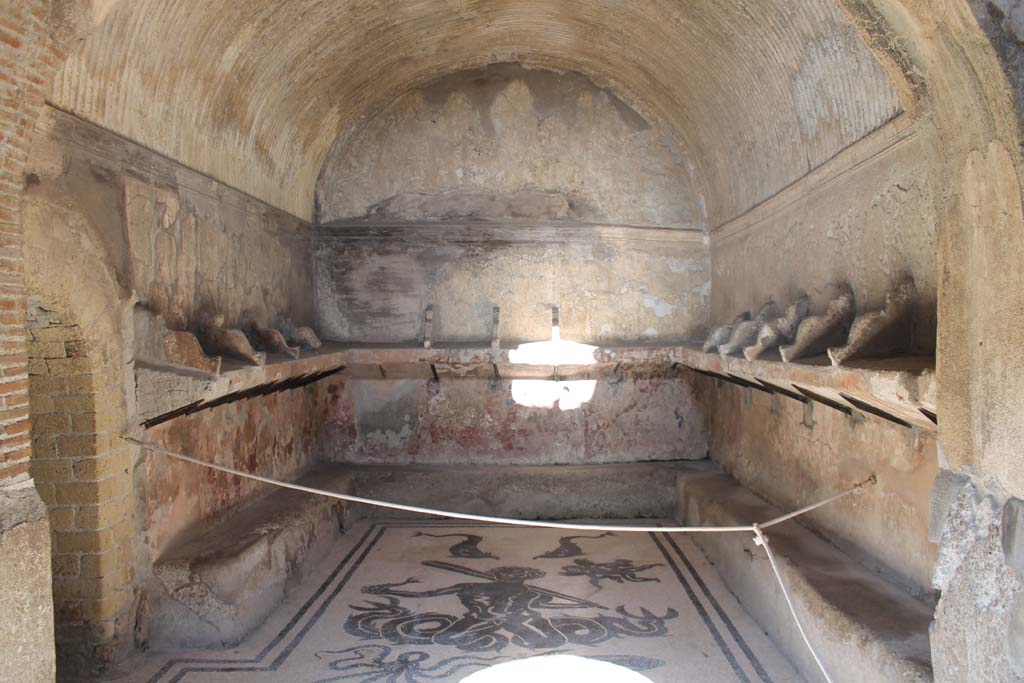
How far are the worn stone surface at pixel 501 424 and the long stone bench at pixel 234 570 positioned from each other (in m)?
1.69

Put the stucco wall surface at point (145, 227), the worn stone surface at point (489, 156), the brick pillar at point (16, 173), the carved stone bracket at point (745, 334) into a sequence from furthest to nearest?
1. the worn stone surface at point (489, 156)
2. the carved stone bracket at point (745, 334)
3. the stucco wall surface at point (145, 227)
4. the brick pillar at point (16, 173)

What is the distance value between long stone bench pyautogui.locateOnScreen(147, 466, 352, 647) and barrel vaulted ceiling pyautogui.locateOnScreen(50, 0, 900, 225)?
2575 mm

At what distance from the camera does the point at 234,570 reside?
4.57m

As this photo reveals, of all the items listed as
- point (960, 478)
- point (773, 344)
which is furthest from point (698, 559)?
point (960, 478)

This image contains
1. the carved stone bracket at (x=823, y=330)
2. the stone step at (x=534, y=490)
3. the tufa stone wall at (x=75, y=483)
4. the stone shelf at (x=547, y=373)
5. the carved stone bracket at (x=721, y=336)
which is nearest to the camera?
the stone shelf at (x=547, y=373)

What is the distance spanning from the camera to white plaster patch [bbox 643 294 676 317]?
7703 millimetres

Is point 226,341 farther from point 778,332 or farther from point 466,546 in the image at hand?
point 778,332

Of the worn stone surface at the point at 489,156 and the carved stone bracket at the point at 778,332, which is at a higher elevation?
the worn stone surface at the point at 489,156

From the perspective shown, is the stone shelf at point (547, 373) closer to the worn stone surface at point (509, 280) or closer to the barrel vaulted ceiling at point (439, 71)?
the worn stone surface at point (509, 280)

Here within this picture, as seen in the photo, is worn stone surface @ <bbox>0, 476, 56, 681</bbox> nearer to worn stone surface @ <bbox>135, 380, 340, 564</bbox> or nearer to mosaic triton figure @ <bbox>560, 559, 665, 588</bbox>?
worn stone surface @ <bbox>135, 380, 340, 564</bbox>

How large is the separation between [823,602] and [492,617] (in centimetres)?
223

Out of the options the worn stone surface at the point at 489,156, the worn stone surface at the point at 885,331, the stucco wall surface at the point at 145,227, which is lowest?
the worn stone surface at the point at 885,331

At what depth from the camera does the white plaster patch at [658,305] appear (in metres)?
7.70

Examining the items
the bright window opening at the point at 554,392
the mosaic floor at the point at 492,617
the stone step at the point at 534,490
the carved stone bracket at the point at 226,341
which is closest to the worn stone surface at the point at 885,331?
the mosaic floor at the point at 492,617
